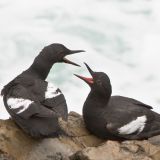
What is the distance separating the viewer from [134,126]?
9922mm

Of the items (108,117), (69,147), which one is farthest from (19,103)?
(108,117)

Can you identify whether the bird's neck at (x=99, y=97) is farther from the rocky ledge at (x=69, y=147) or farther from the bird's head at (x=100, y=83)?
the rocky ledge at (x=69, y=147)

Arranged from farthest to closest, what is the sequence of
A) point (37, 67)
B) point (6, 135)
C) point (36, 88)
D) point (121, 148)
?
point (37, 67), point (36, 88), point (6, 135), point (121, 148)

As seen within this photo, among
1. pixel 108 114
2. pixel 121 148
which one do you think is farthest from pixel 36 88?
pixel 121 148

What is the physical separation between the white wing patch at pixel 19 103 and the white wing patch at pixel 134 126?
5.58ft

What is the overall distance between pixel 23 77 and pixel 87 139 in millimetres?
1583

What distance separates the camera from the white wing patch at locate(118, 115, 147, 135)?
979cm

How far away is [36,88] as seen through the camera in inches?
382

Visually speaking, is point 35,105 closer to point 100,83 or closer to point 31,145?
point 31,145

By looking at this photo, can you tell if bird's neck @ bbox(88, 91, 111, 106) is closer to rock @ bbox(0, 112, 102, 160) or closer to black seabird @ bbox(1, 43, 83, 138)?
black seabird @ bbox(1, 43, 83, 138)

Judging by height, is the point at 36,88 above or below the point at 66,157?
above

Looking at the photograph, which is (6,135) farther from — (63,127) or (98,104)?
(98,104)

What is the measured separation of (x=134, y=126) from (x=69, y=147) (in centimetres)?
152

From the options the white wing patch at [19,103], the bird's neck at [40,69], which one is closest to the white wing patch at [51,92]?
the white wing patch at [19,103]
